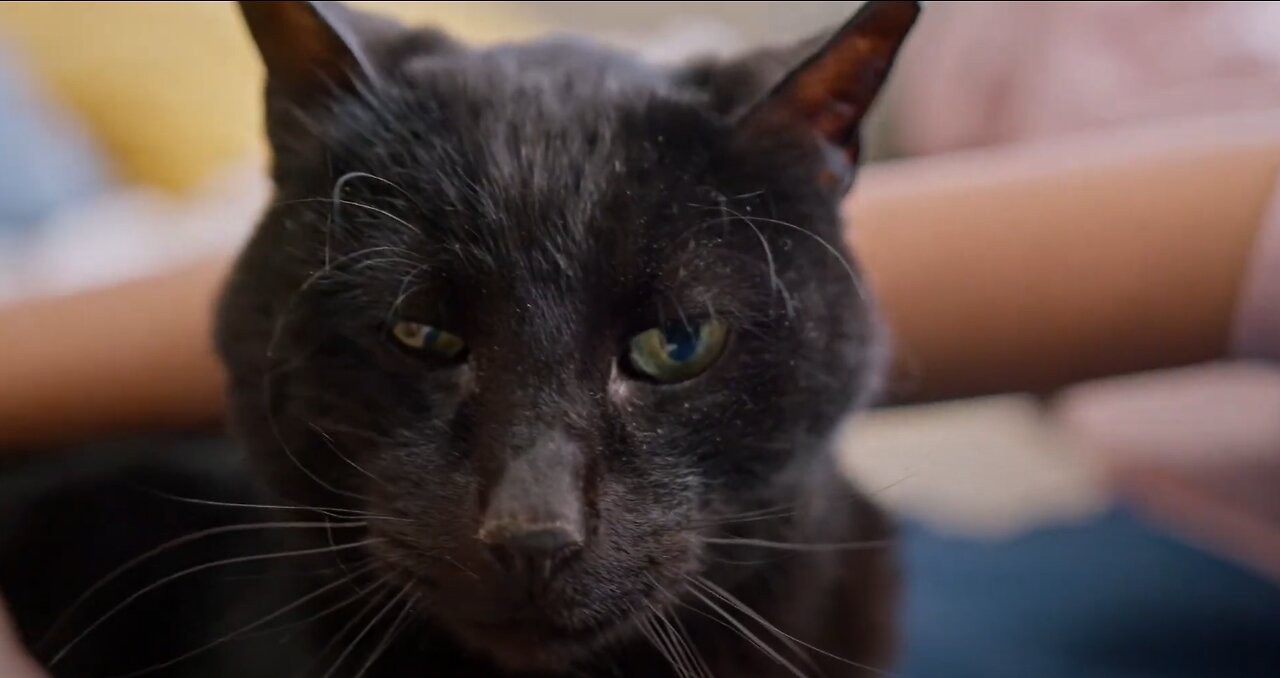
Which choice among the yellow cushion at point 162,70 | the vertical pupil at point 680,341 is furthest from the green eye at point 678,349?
the yellow cushion at point 162,70

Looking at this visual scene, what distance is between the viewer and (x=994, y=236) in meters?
0.87

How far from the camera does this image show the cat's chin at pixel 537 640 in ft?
1.82

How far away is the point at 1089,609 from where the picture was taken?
938mm

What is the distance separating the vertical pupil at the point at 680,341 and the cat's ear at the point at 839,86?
126 mm

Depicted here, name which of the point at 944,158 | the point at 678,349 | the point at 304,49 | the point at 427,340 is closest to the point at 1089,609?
the point at 944,158

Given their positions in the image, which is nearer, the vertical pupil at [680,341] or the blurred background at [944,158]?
the vertical pupil at [680,341]

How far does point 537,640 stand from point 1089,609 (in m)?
0.60

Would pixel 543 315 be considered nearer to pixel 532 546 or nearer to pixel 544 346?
pixel 544 346

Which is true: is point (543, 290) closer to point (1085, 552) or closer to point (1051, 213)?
point (1051, 213)

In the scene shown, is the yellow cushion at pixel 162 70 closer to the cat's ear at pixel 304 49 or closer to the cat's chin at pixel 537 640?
the cat's ear at pixel 304 49

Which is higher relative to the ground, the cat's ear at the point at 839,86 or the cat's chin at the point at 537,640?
the cat's ear at the point at 839,86

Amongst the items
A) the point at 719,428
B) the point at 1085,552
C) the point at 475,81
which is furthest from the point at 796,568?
the point at 1085,552

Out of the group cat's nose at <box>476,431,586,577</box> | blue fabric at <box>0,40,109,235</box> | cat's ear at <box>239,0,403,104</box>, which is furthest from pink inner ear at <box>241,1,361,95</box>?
blue fabric at <box>0,40,109,235</box>

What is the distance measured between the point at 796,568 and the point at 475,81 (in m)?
0.38
